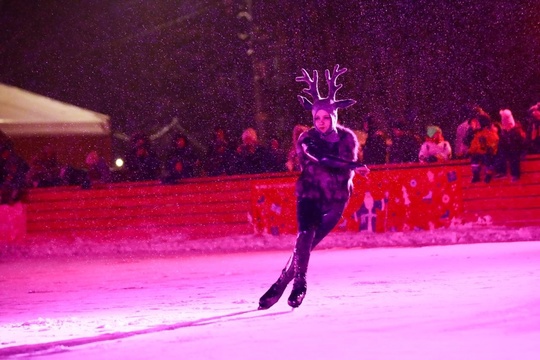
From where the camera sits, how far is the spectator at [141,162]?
1830cm

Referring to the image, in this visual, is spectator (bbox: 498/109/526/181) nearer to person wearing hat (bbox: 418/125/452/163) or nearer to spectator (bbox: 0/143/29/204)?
person wearing hat (bbox: 418/125/452/163)

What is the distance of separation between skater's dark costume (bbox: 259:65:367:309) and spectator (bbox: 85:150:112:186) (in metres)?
11.2

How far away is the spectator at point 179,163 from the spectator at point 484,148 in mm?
5017

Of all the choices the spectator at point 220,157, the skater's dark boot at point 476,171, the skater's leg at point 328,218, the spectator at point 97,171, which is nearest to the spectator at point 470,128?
the skater's dark boot at point 476,171

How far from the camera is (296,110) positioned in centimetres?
1962

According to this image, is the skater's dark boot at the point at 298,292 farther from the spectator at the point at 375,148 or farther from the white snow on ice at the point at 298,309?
the spectator at the point at 375,148

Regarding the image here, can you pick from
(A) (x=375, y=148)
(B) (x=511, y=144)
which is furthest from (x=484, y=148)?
(A) (x=375, y=148)

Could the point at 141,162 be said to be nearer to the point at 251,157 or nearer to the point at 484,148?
the point at 251,157

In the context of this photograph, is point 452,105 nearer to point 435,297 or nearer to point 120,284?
point 120,284

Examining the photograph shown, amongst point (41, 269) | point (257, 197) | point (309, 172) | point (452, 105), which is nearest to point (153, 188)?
point (257, 197)

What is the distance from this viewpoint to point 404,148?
1706 centimetres

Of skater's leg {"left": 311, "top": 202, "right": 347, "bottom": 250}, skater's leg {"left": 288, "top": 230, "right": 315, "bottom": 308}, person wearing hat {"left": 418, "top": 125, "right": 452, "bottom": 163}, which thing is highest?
person wearing hat {"left": 418, "top": 125, "right": 452, "bottom": 163}

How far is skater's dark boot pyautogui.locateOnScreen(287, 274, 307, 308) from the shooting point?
8.27m

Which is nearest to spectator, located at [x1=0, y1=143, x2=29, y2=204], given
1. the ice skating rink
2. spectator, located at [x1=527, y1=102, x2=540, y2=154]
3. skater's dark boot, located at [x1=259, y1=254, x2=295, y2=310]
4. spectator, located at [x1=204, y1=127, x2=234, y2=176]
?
spectator, located at [x1=204, y1=127, x2=234, y2=176]
